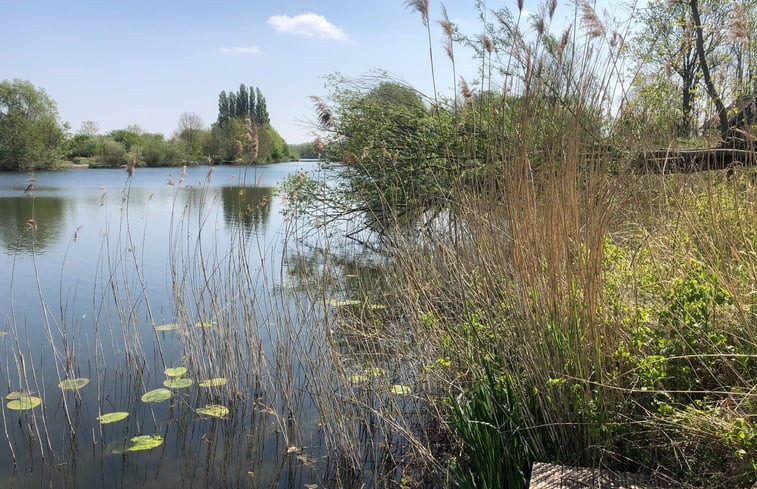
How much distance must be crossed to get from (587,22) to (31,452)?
3.93 m

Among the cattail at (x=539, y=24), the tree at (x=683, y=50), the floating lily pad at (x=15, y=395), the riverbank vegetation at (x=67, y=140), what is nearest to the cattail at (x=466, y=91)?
the cattail at (x=539, y=24)

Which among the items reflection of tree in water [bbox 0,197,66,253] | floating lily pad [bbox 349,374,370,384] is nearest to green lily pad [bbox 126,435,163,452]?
floating lily pad [bbox 349,374,370,384]

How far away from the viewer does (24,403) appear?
12.9 ft

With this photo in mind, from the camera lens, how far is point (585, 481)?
1976mm

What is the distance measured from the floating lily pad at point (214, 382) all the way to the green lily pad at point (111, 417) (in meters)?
0.55

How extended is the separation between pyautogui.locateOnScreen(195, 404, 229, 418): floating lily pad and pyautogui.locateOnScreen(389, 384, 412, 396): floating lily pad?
1224mm

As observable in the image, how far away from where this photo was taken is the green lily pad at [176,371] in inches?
178

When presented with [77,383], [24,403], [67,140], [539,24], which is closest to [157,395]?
[77,383]

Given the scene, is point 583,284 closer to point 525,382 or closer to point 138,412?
point 525,382

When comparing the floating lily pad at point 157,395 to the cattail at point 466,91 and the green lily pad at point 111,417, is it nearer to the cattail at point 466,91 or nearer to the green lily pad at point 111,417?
the green lily pad at point 111,417

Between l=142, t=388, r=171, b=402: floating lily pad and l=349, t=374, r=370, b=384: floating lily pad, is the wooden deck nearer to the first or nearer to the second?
l=349, t=374, r=370, b=384: floating lily pad

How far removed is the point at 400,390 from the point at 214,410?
1.32m

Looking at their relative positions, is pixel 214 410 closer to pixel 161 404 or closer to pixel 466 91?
pixel 161 404

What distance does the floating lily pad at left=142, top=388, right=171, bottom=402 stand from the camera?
4181 mm
